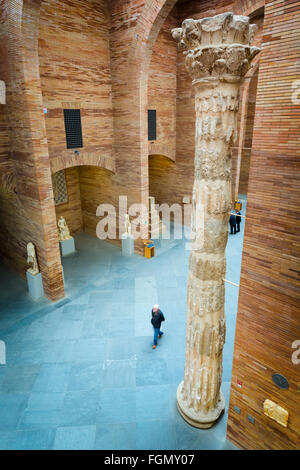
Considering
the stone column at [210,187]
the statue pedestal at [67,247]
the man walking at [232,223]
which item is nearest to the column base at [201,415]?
the stone column at [210,187]

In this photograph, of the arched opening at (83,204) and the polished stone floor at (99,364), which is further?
the arched opening at (83,204)

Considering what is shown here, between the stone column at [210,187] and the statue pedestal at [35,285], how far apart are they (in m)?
4.94

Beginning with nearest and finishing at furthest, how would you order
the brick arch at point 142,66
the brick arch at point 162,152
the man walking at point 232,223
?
the brick arch at point 142,66, the brick arch at point 162,152, the man walking at point 232,223

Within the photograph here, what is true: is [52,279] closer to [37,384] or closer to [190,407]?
[37,384]

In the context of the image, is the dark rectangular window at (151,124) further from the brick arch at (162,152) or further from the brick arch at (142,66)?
the brick arch at (142,66)

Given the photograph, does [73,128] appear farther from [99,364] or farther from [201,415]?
[201,415]

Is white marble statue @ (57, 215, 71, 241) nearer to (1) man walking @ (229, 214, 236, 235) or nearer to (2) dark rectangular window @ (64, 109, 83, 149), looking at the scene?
(2) dark rectangular window @ (64, 109, 83, 149)

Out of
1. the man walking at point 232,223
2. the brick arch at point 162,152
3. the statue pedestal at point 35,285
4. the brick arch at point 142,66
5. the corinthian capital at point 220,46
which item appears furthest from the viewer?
the man walking at point 232,223

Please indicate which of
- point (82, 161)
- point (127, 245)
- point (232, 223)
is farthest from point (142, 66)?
point (232, 223)

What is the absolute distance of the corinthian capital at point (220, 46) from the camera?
3092 millimetres

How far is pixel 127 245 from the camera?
34.5 ft

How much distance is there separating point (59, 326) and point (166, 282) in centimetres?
328

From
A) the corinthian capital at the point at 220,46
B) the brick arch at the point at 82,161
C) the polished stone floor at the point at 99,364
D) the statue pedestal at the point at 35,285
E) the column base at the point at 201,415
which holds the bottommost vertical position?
the polished stone floor at the point at 99,364

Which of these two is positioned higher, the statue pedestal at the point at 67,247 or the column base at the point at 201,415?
the statue pedestal at the point at 67,247
